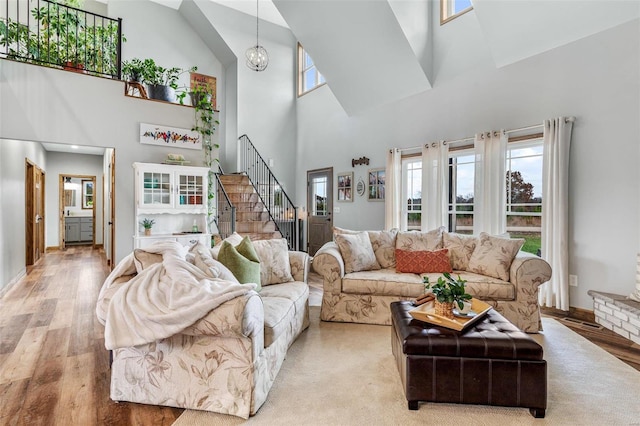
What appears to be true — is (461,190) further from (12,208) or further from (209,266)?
(12,208)

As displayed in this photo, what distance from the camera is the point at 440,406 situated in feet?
6.58

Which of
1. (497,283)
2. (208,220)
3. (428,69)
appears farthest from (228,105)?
(497,283)

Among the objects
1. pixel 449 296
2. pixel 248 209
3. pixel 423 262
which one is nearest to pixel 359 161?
pixel 248 209

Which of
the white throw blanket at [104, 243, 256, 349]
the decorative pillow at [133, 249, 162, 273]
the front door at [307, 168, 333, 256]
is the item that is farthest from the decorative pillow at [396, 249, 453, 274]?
the front door at [307, 168, 333, 256]

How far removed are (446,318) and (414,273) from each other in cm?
151

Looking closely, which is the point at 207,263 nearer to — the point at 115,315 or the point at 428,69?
the point at 115,315

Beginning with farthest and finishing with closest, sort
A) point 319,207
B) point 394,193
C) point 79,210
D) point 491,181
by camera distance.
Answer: point 79,210, point 319,207, point 394,193, point 491,181

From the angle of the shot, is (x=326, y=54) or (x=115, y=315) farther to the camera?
(x=326, y=54)

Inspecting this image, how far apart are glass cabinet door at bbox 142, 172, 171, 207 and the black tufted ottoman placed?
4.25 metres

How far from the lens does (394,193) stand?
571 centimetres

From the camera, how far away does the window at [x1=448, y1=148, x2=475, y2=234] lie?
4.93 metres

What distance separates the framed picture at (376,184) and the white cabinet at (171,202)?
295 centimetres

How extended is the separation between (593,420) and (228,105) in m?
8.48

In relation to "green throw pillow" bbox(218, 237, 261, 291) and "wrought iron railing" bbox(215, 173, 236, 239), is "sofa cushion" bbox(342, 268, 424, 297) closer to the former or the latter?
"green throw pillow" bbox(218, 237, 261, 291)
